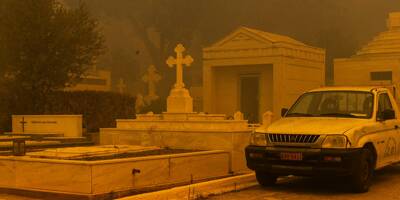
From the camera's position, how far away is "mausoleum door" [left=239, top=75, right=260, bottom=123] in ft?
121

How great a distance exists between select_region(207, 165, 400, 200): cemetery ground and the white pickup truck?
0.26 m

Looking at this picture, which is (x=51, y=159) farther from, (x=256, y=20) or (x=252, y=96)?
(x=256, y=20)

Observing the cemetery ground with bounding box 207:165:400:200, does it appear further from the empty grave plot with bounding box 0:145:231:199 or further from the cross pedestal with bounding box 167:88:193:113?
the cross pedestal with bounding box 167:88:193:113

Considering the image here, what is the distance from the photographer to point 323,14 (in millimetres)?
89750

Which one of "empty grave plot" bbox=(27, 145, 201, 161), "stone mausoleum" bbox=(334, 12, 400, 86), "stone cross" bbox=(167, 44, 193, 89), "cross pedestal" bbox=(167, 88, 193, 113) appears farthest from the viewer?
"stone mausoleum" bbox=(334, 12, 400, 86)

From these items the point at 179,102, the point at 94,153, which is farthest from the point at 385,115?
the point at 179,102

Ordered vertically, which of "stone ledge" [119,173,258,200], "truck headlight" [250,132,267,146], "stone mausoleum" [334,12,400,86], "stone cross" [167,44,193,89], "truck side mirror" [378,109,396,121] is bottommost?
"stone ledge" [119,173,258,200]

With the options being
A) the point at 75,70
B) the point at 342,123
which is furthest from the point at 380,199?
the point at 75,70

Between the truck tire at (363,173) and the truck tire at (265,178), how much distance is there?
4.76 feet

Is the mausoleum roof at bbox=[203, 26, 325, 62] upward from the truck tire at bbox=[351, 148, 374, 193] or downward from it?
upward

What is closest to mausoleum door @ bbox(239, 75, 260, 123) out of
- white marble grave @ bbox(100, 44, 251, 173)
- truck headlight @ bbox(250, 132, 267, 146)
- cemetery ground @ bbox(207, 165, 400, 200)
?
white marble grave @ bbox(100, 44, 251, 173)

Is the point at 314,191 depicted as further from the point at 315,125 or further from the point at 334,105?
the point at 334,105

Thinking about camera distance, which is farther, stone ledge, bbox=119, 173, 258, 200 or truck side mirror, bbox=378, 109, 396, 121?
truck side mirror, bbox=378, 109, 396, 121

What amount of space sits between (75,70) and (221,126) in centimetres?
1206
